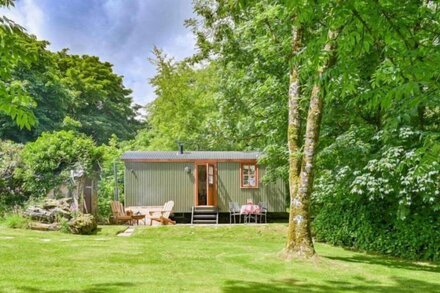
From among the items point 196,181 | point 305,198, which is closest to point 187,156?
point 196,181

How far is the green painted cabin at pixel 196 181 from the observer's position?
15242 millimetres

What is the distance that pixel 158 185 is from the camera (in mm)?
15320

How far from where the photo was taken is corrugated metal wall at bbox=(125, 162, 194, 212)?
15.2 metres

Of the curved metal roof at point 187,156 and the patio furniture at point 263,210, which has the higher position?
Result: the curved metal roof at point 187,156

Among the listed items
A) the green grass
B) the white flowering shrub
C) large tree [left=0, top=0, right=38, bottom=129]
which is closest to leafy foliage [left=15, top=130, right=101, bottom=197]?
the green grass

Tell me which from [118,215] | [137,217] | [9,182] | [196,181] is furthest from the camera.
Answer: [196,181]

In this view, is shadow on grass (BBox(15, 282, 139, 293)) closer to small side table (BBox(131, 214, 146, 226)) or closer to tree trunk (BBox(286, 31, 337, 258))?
tree trunk (BBox(286, 31, 337, 258))

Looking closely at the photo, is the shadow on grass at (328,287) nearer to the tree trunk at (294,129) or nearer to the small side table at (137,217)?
the tree trunk at (294,129)

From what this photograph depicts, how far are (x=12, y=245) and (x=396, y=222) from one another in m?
7.64

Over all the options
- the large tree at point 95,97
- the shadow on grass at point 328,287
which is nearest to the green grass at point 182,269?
the shadow on grass at point 328,287

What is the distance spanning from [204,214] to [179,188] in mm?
1322

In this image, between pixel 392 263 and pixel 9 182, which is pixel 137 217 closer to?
pixel 9 182

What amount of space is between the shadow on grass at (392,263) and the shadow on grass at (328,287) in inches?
60.0

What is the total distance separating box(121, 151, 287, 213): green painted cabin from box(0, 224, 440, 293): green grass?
603 cm
